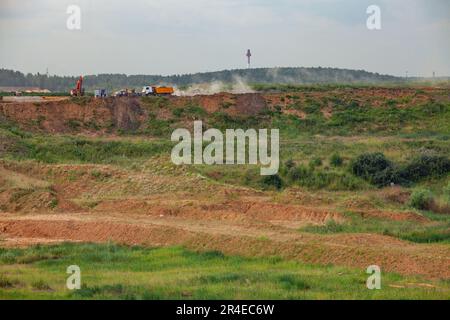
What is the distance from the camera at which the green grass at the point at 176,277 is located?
1348cm

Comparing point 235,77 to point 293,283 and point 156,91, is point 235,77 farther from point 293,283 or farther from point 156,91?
point 293,283

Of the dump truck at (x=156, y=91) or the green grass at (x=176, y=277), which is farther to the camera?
the dump truck at (x=156, y=91)

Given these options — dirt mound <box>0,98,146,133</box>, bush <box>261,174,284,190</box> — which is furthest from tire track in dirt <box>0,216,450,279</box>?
dirt mound <box>0,98,146,133</box>

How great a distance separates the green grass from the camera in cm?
1348

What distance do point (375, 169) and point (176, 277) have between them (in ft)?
61.9

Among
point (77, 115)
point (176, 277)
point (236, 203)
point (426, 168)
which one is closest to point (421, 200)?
point (236, 203)

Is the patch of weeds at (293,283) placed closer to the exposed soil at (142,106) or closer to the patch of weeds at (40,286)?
the patch of weeds at (40,286)

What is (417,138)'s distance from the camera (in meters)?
45.2

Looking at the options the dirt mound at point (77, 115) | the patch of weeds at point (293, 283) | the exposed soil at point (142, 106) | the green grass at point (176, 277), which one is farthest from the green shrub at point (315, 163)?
the patch of weeds at point (293, 283)

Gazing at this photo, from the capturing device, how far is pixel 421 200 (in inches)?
1061

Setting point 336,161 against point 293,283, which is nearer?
point 293,283

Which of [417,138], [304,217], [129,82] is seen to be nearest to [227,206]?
[304,217]

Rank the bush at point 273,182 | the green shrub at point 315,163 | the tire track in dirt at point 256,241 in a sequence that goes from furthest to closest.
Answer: the green shrub at point 315,163 → the bush at point 273,182 → the tire track in dirt at point 256,241

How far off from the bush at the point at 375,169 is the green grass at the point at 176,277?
15206 millimetres
